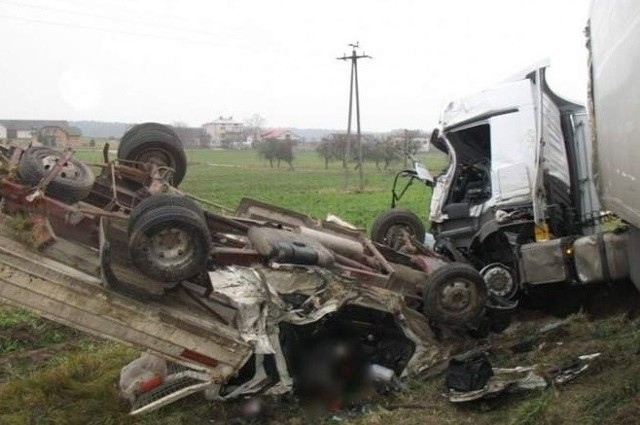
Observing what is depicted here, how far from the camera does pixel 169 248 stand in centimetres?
405

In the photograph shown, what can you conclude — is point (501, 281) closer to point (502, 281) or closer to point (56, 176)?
point (502, 281)

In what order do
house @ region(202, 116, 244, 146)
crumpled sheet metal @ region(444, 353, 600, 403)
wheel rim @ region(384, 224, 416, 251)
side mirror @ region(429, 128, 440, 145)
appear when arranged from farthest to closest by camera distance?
house @ region(202, 116, 244, 146)
side mirror @ region(429, 128, 440, 145)
wheel rim @ region(384, 224, 416, 251)
crumpled sheet metal @ region(444, 353, 600, 403)

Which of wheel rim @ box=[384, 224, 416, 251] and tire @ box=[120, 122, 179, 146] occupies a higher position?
tire @ box=[120, 122, 179, 146]

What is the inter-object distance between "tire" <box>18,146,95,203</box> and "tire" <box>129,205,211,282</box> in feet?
2.43

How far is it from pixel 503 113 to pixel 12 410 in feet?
15.8

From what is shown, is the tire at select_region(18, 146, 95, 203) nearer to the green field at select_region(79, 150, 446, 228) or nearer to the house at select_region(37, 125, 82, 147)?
the house at select_region(37, 125, 82, 147)

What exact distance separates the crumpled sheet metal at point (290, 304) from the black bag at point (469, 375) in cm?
49

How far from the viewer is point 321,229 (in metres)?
5.89

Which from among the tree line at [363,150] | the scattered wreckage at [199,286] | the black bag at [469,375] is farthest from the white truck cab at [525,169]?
the tree line at [363,150]

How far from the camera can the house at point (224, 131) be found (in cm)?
9536

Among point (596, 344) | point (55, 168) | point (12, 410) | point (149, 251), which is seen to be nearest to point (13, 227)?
point (55, 168)

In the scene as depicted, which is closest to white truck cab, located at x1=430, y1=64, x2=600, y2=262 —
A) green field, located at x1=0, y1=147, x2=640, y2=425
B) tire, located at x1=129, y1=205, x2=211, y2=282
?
green field, located at x1=0, y1=147, x2=640, y2=425

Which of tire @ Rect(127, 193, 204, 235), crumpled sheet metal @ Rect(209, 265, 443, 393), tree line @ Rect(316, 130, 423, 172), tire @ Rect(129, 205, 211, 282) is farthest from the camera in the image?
tree line @ Rect(316, 130, 423, 172)

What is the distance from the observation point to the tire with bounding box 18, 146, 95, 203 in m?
4.38
